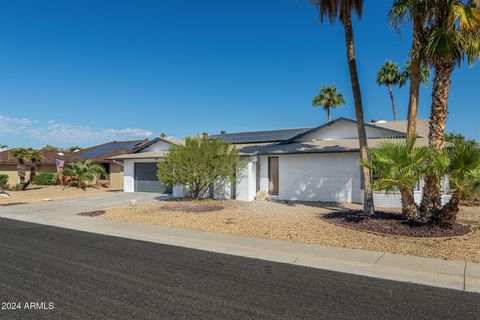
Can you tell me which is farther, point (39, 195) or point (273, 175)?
point (39, 195)

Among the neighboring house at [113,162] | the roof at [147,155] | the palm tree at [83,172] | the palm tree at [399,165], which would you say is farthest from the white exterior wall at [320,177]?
the palm tree at [83,172]

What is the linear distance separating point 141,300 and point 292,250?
435cm

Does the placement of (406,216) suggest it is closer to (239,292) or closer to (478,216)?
(478,216)

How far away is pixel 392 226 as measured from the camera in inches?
424

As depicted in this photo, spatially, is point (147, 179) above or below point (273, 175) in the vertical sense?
below

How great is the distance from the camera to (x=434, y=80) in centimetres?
1131

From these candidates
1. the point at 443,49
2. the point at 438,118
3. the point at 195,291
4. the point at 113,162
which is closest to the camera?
the point at 195,291

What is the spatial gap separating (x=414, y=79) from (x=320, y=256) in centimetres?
738

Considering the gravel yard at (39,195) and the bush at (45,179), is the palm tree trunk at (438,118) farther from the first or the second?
the bush at (45,179)

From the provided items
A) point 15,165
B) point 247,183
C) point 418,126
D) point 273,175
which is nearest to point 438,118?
point 273,175

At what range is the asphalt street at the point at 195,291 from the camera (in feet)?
16.1

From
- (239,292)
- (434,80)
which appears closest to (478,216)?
(434,80)

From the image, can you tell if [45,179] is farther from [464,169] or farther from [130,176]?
[464,169]

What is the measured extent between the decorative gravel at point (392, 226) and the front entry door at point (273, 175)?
22.6 ft
